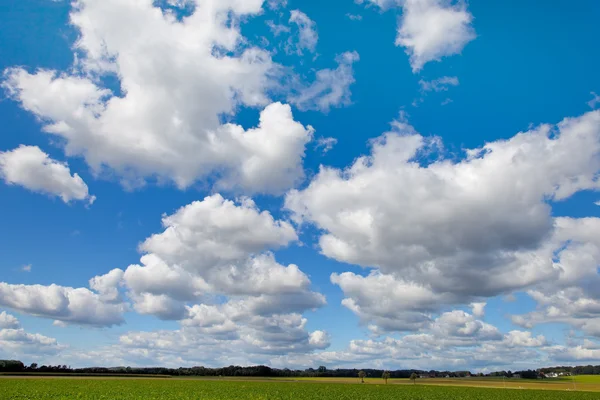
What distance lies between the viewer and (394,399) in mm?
70188

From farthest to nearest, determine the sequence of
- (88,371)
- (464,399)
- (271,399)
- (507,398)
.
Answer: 1. (88,371)
2. (507,398)
3. (464,399)
4. (271,399)

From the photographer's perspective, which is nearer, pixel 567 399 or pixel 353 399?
pixel 353 399

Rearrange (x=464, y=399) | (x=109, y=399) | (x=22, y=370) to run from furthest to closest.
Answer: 1. (x=22, y=370)
2. (x=464, y=399)
3. (x=109, y=399)

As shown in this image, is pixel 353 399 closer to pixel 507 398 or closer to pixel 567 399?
pixel 507 398

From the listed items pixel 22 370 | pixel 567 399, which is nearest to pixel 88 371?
pixel 22 370

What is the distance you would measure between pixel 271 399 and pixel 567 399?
61522 mm

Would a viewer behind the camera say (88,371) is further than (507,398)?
Yes

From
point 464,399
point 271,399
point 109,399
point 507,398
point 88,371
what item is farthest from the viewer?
point 88,371

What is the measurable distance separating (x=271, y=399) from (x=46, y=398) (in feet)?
97.5

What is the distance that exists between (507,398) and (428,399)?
76.5 feet

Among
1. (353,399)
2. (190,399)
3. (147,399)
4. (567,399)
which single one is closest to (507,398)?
(567,399)

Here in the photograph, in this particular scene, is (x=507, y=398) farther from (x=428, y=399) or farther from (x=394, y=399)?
(x=394, y=399)

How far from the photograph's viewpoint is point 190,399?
55.5m

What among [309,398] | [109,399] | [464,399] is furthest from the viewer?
[464,399]
